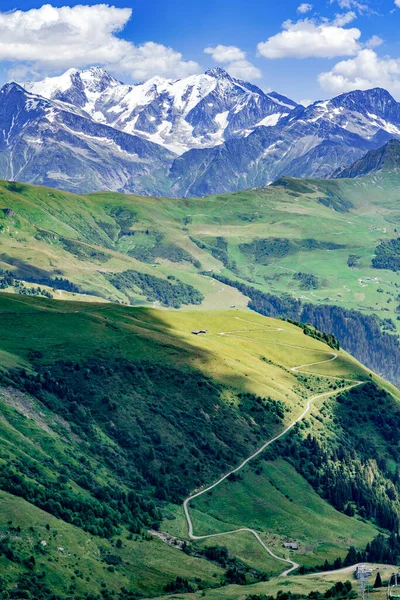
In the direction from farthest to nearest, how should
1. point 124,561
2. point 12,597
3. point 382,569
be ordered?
point 382,569 → point 124,561 → point 12,597

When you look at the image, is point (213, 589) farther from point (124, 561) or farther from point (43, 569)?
point (43, 569)

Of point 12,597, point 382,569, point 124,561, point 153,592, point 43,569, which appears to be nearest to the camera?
point 12,597

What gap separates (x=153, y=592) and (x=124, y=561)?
12.5 meters

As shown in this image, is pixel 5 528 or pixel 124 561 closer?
pixel 5 528

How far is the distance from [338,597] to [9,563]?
165ft

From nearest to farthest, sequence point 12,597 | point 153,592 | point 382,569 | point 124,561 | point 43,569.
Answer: point 12,597, point 43,569, point 153,592, point 124,561, point 382,569

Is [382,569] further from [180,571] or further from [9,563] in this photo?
[9,563]

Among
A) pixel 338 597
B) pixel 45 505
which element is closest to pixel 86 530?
pixel 45 505

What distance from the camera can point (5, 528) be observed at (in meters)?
160

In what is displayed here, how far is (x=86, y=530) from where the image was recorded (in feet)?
593

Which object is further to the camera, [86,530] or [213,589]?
[86,530]

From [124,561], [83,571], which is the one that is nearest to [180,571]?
[124,561]

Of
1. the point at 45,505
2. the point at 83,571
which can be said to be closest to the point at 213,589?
the point at 83,571

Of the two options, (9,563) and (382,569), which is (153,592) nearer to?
(9,563)
